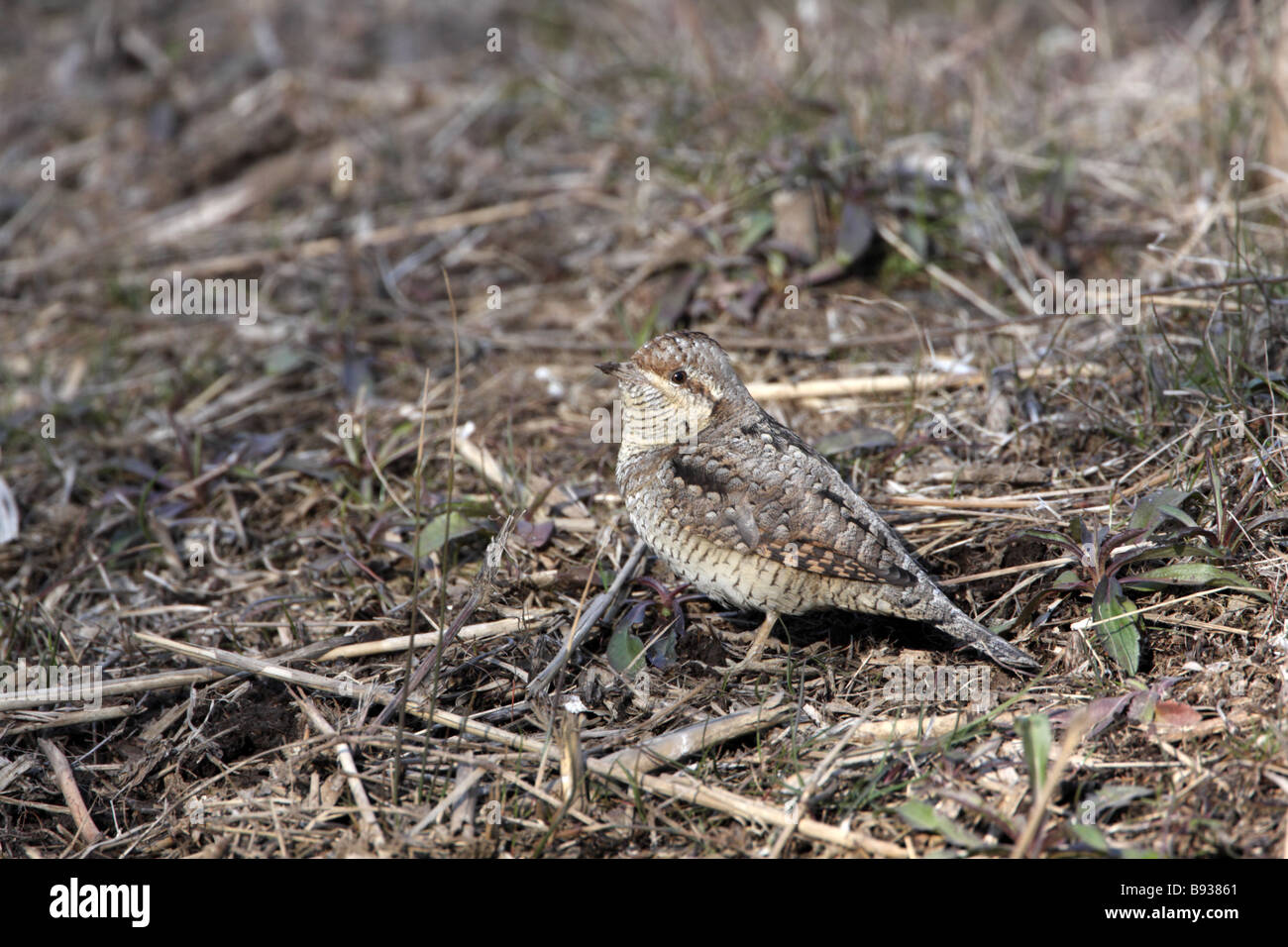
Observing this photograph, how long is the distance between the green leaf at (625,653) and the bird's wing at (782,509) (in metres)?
0.46

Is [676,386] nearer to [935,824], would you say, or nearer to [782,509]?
[782,509]

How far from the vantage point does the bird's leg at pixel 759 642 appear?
142 inches

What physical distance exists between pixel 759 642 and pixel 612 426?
5.15ft

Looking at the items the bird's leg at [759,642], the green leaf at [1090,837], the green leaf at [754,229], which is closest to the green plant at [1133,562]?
the green leaf at [1090,837]

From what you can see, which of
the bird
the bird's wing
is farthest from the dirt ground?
the bird's wing

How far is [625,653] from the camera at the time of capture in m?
3.61

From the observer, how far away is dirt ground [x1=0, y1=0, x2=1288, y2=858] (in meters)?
3.11

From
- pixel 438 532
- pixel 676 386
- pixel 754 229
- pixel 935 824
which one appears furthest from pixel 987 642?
pixel 754 229

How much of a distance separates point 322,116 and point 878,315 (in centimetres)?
434

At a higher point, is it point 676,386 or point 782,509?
point 676,386

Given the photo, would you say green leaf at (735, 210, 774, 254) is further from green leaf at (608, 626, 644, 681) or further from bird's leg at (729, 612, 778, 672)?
green leaf at (608, 626, 644, 681)

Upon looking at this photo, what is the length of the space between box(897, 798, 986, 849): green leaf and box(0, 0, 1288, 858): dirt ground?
0.4 inches

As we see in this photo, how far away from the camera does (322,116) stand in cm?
734

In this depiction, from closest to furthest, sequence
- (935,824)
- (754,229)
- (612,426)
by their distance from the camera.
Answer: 1. (935,824)
2. (612,426)
3. (754,229)
